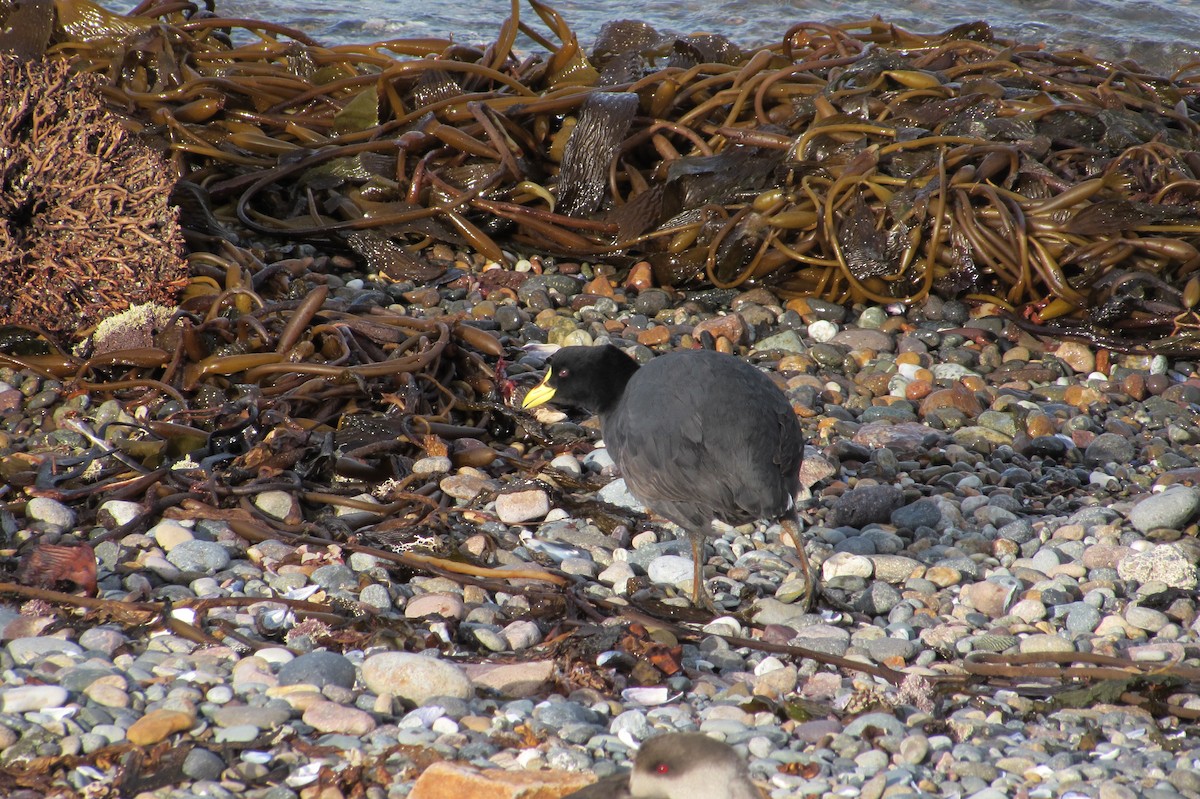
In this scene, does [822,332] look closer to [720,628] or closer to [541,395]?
[541,395]

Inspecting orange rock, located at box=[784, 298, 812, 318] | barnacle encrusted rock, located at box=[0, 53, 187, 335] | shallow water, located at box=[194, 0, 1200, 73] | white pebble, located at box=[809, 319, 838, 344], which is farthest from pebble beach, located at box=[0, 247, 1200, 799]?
shallow water, located at box=[194, 0, 1200, 73]

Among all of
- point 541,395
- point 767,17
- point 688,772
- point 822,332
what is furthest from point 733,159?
point 767,17

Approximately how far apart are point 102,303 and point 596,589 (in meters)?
2.49

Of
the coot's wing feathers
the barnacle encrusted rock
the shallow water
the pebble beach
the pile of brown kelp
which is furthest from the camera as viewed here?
the shallow water

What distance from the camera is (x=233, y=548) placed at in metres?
3.67

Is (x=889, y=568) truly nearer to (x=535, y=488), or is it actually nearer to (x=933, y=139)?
(x=535, y=488)

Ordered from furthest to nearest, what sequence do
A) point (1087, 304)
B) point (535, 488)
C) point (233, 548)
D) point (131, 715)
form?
point (1087, 304), point (535, 488), point (233, 548), point (131, 715)

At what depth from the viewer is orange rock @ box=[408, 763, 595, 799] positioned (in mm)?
2281

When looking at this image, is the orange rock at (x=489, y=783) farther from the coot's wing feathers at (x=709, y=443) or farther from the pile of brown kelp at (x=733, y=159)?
the pile of brown kelp at (x=733, y=159)

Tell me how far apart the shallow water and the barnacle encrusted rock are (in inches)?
257

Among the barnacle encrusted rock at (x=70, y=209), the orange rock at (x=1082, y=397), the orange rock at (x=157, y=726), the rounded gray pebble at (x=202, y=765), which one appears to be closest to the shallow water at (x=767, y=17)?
the barnacle encrusted rock at (x=70, y=209)

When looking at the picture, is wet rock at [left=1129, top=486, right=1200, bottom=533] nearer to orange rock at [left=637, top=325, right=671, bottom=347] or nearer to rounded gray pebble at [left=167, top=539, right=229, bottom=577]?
orange rock at [left=637, top=325, right=671, bottom=347]

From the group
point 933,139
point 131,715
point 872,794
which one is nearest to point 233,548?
point 131,715

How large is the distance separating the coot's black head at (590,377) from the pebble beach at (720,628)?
1.24ft
